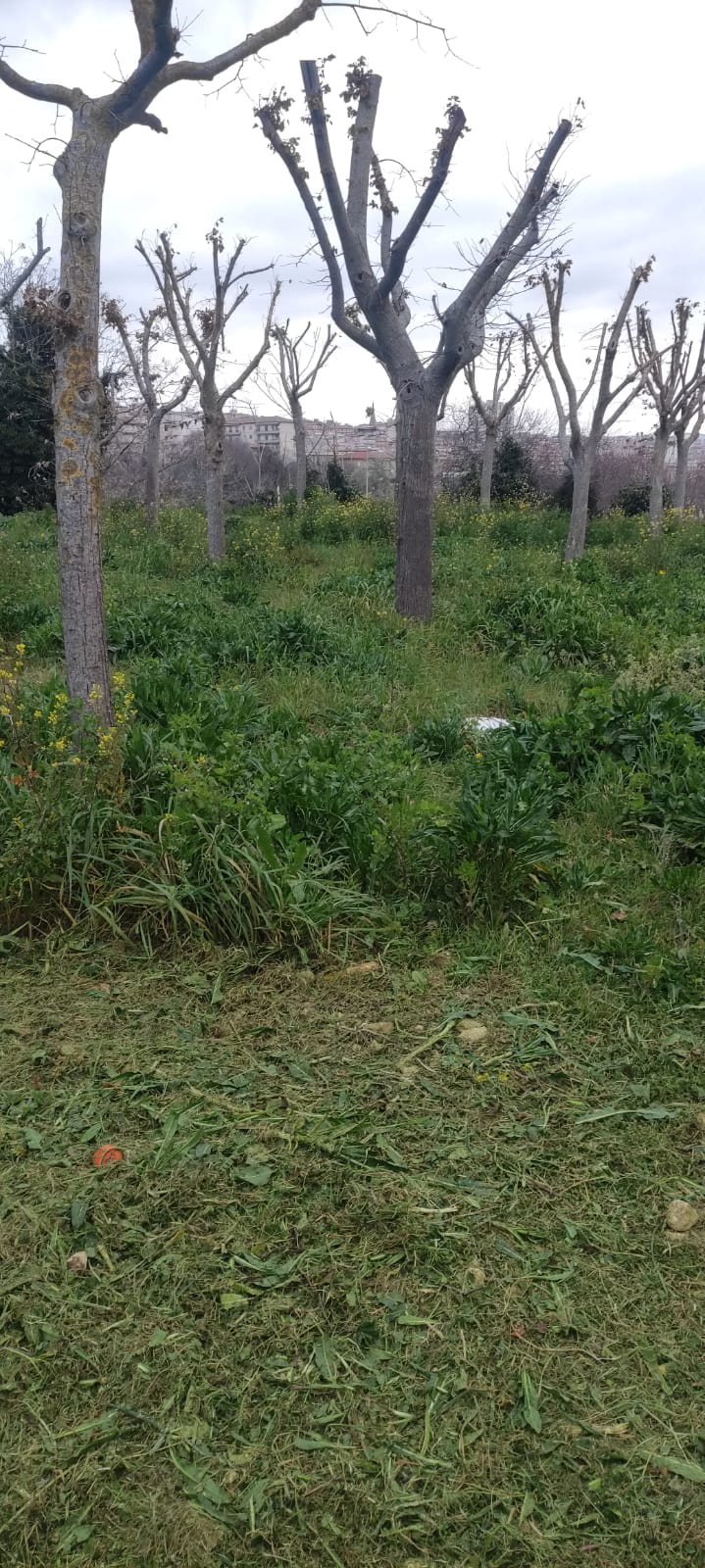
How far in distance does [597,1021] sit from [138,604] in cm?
641

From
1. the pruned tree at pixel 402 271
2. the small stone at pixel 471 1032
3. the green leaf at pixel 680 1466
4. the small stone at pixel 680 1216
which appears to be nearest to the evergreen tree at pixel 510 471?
the pruned tree at pixel 402 271

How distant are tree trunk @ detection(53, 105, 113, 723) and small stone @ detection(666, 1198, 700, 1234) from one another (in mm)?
2990

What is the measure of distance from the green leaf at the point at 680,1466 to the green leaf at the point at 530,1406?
215 mm

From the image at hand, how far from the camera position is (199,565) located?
1200 cm

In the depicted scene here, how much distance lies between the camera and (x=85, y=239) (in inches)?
156

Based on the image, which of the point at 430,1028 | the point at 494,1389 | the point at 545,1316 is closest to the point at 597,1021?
the point at 430,1028

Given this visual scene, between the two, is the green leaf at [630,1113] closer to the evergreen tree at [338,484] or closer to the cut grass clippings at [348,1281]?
the cut grass clippings at [348,1281]

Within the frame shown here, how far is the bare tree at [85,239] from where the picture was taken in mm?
3936

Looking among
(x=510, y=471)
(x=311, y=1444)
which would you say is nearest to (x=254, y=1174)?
(x=311, y=1444)

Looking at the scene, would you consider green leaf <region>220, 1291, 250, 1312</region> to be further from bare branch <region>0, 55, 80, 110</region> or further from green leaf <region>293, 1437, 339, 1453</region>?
bare branch <region>0, 55, 80, 110</region>

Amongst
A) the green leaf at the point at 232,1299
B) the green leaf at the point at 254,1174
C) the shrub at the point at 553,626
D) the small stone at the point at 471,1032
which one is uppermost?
the shrub at the point at 553,626

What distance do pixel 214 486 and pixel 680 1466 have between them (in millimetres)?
12614

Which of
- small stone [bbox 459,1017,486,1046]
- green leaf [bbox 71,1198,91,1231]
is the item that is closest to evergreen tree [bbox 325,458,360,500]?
small stone [bbox 459,1017,486,1046]

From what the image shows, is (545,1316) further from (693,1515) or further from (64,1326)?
(64,1326)
